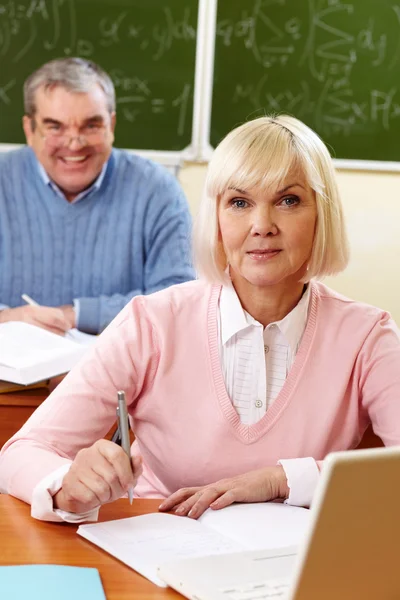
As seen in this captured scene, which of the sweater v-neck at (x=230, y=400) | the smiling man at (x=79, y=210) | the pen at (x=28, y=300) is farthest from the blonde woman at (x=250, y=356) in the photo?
the smiling man at (x=79, y=210)

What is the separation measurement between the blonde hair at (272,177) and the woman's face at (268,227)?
0.02 meters

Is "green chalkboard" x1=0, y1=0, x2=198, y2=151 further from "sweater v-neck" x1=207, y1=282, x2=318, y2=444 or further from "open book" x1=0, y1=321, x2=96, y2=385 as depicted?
"sweater v-neck" x1=207, y1=282, x2=318, y2=444

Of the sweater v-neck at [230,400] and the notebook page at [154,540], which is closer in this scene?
the notebook page at [154,540]

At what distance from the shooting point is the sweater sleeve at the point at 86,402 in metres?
1.42

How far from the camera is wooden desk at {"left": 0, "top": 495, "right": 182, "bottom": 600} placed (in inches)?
43.1

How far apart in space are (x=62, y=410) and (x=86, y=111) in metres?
1.76

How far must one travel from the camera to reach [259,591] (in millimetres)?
1032

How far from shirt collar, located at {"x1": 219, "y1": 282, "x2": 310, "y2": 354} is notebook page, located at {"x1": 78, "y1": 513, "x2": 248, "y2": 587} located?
0.40 metres

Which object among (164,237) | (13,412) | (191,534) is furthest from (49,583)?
(164,237)

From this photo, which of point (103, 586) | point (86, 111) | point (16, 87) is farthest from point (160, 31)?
point (103, 586)

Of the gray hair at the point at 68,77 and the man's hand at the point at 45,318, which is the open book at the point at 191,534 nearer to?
the man's hand at the point at 45,318

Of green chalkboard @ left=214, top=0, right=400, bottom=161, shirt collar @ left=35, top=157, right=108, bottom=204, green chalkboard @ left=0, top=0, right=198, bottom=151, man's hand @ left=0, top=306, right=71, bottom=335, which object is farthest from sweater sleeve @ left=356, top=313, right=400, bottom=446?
green chalkboard @ left=0, top=0, right=198, bottom=151

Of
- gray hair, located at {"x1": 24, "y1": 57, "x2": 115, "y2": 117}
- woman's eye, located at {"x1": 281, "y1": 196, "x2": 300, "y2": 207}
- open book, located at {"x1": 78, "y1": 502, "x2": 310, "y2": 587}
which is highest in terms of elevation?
gray hair, located at {"x1": 24, "y1": 57, "x2": 115, "y2": 117}

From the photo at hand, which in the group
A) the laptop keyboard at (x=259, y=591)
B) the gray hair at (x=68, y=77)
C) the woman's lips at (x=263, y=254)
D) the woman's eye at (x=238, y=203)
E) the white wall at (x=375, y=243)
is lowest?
the white wall at (x=375, y=243)
